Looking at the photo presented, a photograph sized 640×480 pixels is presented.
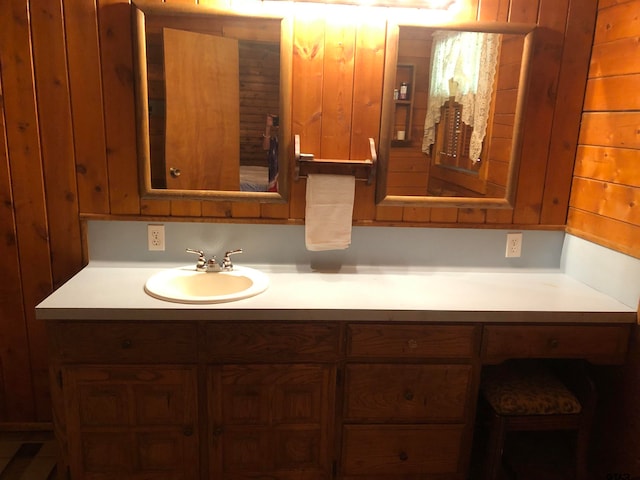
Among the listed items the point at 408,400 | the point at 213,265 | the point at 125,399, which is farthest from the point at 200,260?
the point at 408,400

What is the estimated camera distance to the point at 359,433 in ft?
5.61

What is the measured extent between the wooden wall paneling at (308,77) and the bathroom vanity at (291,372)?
603 millimetres

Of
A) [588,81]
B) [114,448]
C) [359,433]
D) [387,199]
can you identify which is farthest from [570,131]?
[114,448]

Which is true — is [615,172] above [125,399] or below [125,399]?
above

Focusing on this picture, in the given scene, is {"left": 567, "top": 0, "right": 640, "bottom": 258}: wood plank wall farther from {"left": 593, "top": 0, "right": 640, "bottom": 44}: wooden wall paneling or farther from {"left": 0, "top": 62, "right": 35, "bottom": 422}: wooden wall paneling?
{"left": 0, "top": 62, "right": 35, "bottom": 422}: wooden wall paneling

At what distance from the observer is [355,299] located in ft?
5.50

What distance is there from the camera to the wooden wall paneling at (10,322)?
1.85m

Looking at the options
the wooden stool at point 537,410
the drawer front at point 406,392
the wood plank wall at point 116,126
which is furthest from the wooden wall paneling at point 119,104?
the wooden stool at point 537,410

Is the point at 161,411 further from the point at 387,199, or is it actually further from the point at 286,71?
the point at 286,71

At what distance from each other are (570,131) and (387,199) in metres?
0.79

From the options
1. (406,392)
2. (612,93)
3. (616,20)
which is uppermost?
(616,20)

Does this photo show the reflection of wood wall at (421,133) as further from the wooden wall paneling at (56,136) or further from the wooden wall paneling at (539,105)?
the wooden wall paneling at (56,136)

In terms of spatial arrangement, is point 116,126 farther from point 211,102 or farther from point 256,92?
point 256,92

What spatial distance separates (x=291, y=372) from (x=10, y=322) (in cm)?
121
